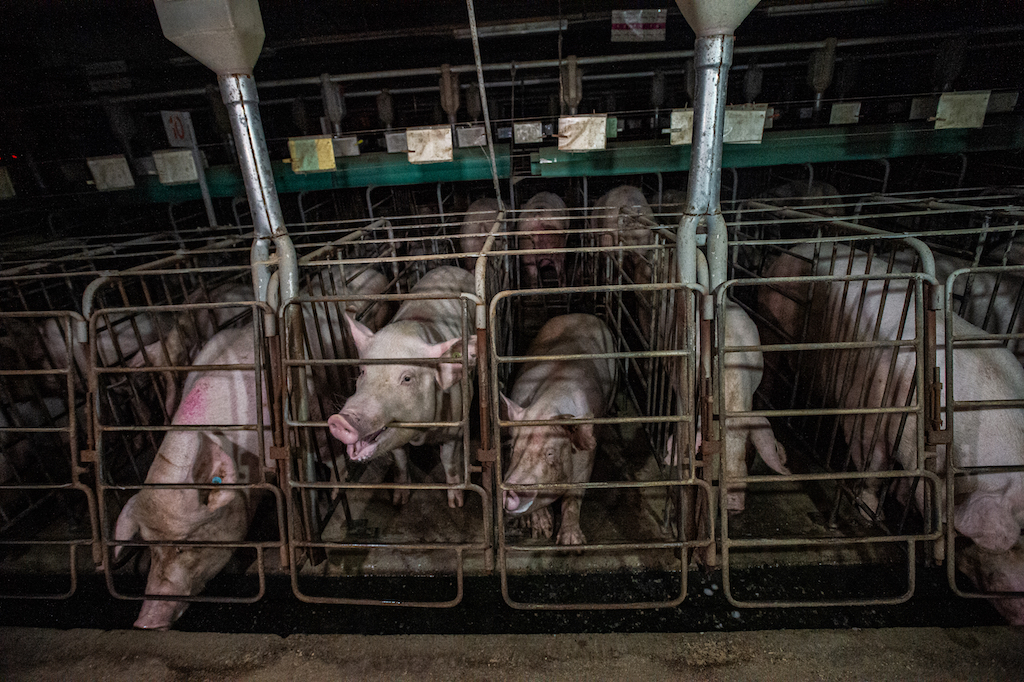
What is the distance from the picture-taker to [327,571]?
3.49m

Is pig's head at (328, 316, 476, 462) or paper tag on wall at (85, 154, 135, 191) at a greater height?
paper tag on wall at (85, 154, 135, 191)

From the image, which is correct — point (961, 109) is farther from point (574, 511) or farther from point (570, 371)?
point (574, 511)

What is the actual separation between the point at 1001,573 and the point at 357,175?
21.4ft

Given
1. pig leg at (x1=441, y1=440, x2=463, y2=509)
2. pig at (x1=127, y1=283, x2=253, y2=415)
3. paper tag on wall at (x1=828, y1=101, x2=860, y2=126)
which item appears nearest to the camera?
pig leg at (x1=441, y1=440, x2=463, y2=509)

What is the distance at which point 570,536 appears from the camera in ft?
11.3

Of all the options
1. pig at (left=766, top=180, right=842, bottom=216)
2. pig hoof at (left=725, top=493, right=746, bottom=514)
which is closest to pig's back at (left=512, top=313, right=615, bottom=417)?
pig hoof at (left=725, top=493, right=746, bottom=514)

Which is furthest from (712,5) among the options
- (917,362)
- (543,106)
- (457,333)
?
(543,106)

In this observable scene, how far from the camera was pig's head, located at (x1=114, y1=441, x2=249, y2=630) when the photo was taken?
3.16m

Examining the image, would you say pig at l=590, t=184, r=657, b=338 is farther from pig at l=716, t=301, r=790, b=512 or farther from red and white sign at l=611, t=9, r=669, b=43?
red and white sign at l=611, t=9, r=669, b=43

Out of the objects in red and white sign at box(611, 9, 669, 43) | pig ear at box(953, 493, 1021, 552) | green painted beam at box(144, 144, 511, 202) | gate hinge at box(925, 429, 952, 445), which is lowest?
pig ear at box(953, 493, 1021, 552)

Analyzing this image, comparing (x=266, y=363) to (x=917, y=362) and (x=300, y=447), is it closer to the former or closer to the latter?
(x=300, y=447)

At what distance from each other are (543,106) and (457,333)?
31.4 feet

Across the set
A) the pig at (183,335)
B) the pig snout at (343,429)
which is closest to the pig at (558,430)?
the pig snout at (343,429)

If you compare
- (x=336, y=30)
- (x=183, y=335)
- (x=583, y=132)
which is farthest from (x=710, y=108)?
(x=336, y=30)
